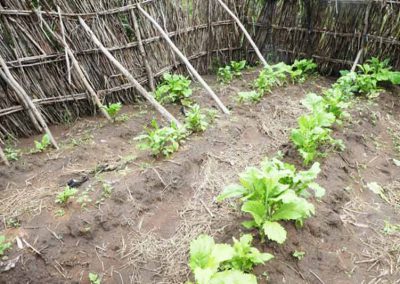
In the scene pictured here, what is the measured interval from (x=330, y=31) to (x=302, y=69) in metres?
0.71

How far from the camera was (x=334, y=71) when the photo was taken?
5.82 meters

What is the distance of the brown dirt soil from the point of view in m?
2.45

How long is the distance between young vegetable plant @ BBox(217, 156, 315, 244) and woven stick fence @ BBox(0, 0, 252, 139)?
103 inches

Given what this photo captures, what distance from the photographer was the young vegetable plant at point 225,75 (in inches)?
233

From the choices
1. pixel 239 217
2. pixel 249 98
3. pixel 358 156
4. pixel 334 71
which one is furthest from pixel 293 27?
pixel 239 217

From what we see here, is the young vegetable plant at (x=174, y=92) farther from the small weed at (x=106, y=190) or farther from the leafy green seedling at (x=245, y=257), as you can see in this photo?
the leafy green seedling at (x=245, y=257)

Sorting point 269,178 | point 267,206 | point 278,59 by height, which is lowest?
point 278,59

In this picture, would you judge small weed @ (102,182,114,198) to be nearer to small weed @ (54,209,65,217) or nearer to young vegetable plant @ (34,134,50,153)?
small weed @ (54,209,65,217)

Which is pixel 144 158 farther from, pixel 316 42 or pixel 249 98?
pixel 316 42

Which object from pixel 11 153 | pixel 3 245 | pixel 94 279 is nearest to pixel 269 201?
pixel 94 279

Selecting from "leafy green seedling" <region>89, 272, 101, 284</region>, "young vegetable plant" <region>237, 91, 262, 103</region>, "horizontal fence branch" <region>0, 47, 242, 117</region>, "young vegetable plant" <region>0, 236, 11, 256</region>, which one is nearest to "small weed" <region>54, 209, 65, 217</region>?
"young vegetable plant" <region>0, 236, 11, 256</region>

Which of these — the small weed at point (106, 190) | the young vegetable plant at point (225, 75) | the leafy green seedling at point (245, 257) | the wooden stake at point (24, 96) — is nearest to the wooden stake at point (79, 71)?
the wooden stake at point (24, 96)

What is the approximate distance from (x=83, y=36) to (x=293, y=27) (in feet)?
11.3

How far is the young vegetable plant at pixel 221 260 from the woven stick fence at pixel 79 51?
2.81 m
